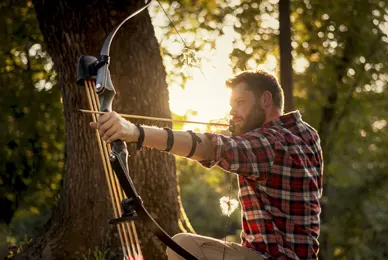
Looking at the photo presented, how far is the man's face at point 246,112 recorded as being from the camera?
8.43 feet

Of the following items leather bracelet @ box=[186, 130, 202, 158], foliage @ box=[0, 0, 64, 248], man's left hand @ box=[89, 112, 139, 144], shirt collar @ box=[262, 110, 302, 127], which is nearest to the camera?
man's left hand @ box=[89, 112, 139, 144]

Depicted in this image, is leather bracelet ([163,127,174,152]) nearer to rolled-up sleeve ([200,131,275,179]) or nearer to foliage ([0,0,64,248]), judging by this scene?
rolled-up sleeve ([200,131,275,179])

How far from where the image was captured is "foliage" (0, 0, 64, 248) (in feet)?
23.5

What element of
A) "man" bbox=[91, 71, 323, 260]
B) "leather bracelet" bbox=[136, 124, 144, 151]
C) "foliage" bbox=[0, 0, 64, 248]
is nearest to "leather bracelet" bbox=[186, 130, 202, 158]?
"man" bbox=[91, 71, 323, 260]

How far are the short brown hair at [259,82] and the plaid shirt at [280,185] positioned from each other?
0.49 ft

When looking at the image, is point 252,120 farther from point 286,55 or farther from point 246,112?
point 286,55

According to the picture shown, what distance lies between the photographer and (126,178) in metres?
2.14

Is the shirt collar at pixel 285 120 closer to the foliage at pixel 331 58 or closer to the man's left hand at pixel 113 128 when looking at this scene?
the man's left hand at pixel 113 128

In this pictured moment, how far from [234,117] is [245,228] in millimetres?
566

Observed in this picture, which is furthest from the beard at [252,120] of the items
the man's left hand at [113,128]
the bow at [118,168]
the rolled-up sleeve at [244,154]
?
the man's left hand at [113,128]

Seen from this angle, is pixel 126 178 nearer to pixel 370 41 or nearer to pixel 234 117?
pixel 234 117

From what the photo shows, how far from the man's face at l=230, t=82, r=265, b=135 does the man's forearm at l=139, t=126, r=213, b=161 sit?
39 cm

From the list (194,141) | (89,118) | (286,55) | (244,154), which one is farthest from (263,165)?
(286,55)

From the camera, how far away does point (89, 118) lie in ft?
13.8
